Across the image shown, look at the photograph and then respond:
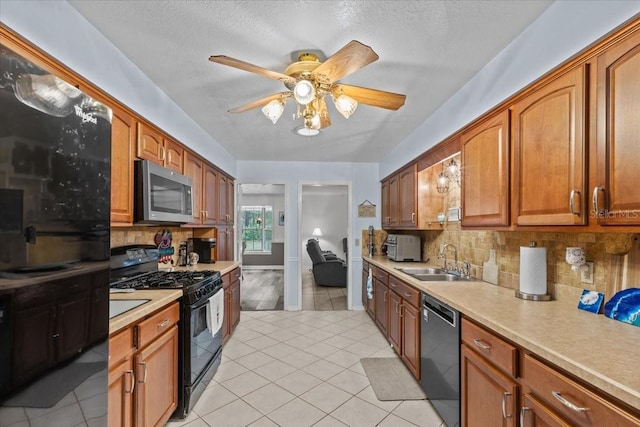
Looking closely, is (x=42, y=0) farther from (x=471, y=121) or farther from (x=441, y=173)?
(x=441, y=173)

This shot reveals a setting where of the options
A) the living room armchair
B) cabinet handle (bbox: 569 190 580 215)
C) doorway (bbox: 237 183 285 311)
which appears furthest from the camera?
doorway (bbox: 237 183 285 311)

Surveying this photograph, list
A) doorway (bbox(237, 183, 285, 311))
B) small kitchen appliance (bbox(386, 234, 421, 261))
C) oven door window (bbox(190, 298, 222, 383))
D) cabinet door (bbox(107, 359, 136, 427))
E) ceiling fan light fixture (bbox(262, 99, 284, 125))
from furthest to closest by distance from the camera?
doorway (bbox(237, 183, 285, 311)) < small kitchen appliance (bbox(386, 234, 421, 261)) < oven door window (bbox(190, 298, 222, 383)) < ceiling fan light fixture (bbox(262, 99, 284, 125)) < cabinet door (bbox(107, 359, 136, 427))

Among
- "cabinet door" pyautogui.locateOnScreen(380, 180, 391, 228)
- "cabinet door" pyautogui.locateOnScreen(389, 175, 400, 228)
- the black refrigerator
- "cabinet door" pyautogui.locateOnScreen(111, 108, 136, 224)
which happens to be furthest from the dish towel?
"cabinet door" pyautogui.locateOnScreen(380, 180, 391, 228)

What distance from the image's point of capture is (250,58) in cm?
188

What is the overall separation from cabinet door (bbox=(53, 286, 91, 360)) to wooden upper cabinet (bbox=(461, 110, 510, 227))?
2.03 meters

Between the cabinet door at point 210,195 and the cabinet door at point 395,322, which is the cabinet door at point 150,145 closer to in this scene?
the cabinet door at point 210,195

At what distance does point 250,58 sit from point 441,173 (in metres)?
2.30

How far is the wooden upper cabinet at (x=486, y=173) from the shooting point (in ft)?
5.97

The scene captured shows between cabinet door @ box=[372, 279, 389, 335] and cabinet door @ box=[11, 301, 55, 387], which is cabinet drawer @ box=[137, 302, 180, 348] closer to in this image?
cabinet door @ box=[11, 301, 55, 387]

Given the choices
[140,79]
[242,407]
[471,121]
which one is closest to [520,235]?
[471,121]

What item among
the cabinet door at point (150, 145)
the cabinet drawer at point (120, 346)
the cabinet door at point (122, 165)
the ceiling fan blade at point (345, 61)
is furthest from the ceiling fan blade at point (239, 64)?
the cabinet drawer at point (120, 346)

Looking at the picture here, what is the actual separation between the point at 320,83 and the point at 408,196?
2.19m

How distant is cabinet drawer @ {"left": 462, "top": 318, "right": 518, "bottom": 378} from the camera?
133 centimetres

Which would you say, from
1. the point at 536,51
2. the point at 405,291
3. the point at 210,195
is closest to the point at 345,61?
the point at 536,51
